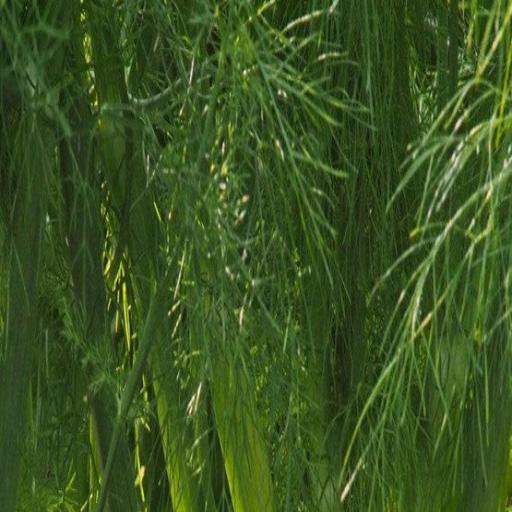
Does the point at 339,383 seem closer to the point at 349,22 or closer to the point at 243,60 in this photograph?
the point at 349,22

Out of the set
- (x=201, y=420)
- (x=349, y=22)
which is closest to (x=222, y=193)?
(x=349, y=22)

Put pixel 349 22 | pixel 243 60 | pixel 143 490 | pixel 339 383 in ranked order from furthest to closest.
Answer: pixel 143 490 → pixel 339 383 → pixel 349 22 → pixel 243 60

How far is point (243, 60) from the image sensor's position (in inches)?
57.9

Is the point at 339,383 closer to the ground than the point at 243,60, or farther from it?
closer to the ground

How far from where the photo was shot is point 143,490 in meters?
2.19

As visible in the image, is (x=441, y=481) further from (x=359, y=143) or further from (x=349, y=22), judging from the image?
(x=349, y=22)

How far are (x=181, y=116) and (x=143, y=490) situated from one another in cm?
75

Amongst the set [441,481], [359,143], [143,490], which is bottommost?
[143,490]

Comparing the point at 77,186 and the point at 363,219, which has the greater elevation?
the point at 77,186

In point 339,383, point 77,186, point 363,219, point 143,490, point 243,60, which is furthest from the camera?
point 143,490

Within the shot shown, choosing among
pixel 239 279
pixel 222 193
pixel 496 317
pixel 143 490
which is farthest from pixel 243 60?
pixel 143 490

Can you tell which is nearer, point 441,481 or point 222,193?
point 222,193

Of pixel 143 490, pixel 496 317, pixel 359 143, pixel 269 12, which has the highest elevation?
pixel 269 12

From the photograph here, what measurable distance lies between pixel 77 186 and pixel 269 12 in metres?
0.38
